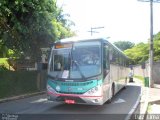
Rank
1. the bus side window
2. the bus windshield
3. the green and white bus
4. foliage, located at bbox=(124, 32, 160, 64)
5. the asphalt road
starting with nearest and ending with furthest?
the asphalt road → the green and white bus → the bus windshield → the bus side window → foliage, located at bbox=(124, 32, 160, 64)

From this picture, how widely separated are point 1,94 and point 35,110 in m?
6.02

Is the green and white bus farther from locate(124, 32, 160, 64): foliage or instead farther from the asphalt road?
locate(124, 32, 160, 64): foliage

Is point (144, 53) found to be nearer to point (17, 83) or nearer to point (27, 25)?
point (17, 83)

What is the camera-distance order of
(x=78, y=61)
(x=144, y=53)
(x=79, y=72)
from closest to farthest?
(x=79, y=72)
(x=78, y=61)
(x=144, y=53)

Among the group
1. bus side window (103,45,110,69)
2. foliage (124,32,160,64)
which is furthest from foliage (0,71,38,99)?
foliage (124,32,160,64)

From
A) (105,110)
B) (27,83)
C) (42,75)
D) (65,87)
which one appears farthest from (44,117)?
(42,75)

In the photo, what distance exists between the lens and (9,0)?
61.6ft

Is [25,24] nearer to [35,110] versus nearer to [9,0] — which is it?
[9,0]

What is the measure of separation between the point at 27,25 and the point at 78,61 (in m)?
8.27

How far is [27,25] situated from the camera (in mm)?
20062

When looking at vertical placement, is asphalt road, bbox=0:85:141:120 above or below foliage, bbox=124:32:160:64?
below

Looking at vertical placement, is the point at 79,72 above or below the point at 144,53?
below

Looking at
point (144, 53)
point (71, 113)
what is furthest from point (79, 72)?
point (144, 53)

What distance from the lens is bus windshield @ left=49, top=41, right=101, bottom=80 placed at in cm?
1267
